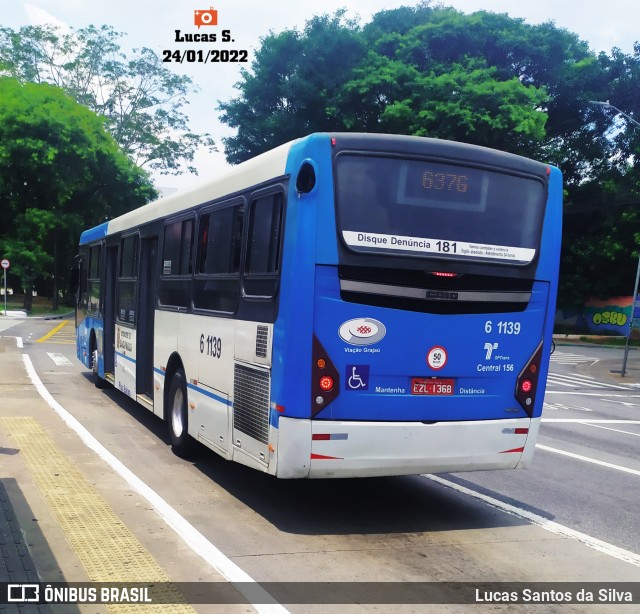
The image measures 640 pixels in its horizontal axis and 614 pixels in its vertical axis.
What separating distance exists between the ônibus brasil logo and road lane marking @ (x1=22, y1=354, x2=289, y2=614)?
2.08 metres

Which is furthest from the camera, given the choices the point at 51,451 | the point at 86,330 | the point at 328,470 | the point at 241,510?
the point at 86,330

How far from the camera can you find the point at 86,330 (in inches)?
657

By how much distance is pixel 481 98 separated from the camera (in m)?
42.4

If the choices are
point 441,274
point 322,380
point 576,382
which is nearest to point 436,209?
point 441,274

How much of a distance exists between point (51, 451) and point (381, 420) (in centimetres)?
478

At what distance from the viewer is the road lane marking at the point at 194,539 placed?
5301 mm

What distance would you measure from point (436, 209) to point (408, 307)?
3.04 feet

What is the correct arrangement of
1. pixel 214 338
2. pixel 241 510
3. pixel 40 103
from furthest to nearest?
pixel 40 103, pixel 214 338, pixel 241 510

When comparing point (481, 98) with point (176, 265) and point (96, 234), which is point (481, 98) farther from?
point (176, 265)

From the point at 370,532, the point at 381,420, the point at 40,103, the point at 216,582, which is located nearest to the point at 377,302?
the point at 381,420

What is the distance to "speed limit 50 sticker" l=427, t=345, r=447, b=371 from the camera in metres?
7.07

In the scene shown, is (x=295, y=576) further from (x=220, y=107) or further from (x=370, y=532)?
(x=220, y=107)

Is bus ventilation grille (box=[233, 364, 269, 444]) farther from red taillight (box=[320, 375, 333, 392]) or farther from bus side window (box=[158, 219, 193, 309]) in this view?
bus side window (box=[158, 219, 193, 309])

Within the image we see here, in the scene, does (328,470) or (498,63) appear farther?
(498,63)
